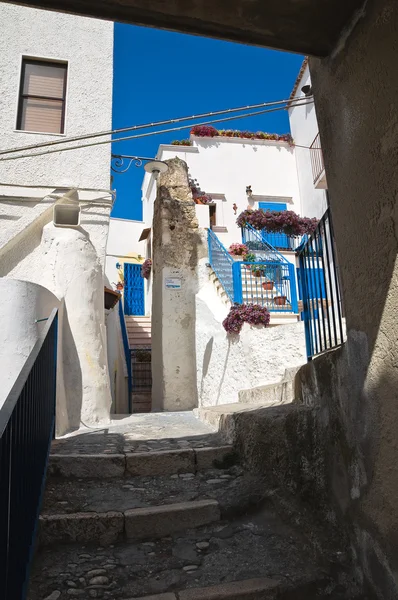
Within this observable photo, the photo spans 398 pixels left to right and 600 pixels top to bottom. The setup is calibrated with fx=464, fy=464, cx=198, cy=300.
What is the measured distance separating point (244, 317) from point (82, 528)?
591 cm

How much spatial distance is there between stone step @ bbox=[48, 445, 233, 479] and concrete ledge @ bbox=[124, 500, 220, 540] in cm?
83

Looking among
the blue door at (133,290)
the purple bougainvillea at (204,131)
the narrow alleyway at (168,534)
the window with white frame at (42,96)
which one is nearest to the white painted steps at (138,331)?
the blue door at (133,290)

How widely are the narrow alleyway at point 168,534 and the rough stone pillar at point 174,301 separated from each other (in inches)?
198

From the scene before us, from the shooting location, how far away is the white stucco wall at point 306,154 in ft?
56.9

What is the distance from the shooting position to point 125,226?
2217cm

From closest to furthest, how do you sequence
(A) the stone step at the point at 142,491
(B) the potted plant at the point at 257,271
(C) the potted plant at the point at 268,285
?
1. (A) the stone step at the point at 142,491
2. (C) the potted plant at the point at 268,285
3. (B) the potted plant at the point at 257,271

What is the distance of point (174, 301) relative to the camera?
9.99 metres

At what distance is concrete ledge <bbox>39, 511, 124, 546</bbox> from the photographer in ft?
10.1

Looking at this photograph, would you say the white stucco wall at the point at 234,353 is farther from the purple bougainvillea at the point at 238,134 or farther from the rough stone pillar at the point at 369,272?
the purple bougainvillea at the point at 238,134

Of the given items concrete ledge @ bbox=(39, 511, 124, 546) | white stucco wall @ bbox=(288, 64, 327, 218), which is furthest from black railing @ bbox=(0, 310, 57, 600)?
white stucco wall @ bbox=(288, 64, 327, 218)

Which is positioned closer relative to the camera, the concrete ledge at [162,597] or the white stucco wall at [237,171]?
the concrete ledge at [162,597]

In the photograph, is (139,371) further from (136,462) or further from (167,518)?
(167,518)

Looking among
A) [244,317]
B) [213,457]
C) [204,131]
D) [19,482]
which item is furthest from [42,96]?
[204,131]

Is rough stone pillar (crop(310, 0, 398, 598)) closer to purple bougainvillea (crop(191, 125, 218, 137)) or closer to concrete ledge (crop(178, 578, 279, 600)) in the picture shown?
concrete ledge (crop(178, 578, 279, 600))
